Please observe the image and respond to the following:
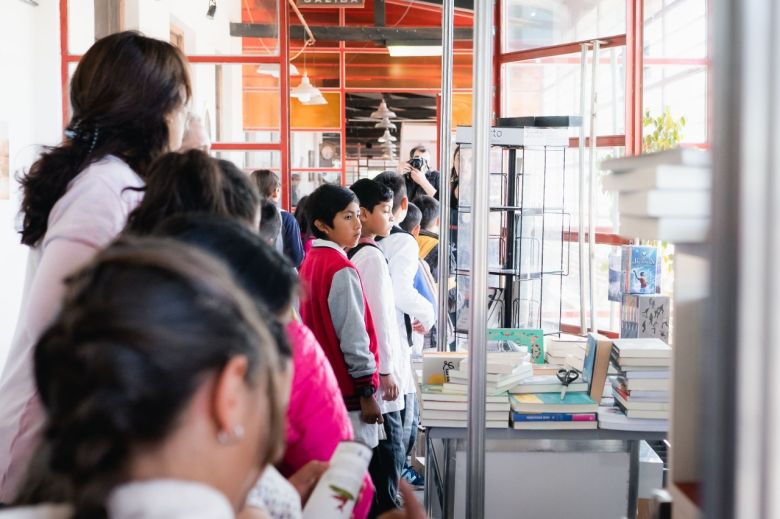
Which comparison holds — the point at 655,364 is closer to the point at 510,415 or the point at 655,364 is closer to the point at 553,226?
the point at 510,415

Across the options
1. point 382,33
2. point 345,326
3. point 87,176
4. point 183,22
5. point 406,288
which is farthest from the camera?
point 382,33

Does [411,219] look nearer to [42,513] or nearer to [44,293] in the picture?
[44,293]

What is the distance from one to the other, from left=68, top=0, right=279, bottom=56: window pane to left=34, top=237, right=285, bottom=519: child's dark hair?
5.52m

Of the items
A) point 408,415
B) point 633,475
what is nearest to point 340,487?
point 633,475

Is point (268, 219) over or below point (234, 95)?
below

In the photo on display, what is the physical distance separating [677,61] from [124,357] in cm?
584

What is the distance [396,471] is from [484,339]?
1624 millimetres

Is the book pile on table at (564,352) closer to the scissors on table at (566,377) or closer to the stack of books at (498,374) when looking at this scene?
the scissors on table at (566,377)

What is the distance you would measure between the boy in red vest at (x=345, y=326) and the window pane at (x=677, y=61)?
3.26 metres

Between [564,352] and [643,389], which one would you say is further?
[564,352]

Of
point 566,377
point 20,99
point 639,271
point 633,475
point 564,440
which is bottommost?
point 633,475

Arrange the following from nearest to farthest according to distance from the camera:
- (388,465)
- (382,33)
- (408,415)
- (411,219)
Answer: (388,465) → (408,415) → (411,219) → (382,33)

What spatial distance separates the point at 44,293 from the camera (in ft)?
4.44

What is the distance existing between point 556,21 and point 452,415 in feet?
16.3
